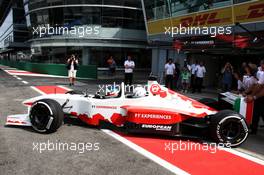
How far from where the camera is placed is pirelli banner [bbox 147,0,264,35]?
53.3 feet

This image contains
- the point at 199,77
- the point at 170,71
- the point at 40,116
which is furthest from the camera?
the point at 199,77

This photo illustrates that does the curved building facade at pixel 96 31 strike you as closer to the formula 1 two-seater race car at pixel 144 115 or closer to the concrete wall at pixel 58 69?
the concrete wall at pixel 58 69

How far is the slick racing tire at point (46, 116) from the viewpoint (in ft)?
24.2

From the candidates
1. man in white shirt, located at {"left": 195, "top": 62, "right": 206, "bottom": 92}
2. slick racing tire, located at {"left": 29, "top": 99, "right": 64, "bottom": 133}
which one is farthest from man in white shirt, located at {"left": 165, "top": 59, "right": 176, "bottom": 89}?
slick racing tire, located at {"left": 29, "top": 99, "right": 64, "bottom": 133}

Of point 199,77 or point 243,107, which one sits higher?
point 243,107

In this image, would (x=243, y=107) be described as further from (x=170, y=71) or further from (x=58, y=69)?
(x=58, y=69)

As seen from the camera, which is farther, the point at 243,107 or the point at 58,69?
the point at 58,69

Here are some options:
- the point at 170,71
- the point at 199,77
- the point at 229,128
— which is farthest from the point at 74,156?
the point at 199,77

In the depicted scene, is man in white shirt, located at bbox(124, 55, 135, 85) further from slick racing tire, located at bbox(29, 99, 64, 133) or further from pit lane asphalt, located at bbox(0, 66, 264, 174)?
slick racing tire, located at bbox(29, 99, 64, 133)

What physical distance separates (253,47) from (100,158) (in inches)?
437

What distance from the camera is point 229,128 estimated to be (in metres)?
7.12

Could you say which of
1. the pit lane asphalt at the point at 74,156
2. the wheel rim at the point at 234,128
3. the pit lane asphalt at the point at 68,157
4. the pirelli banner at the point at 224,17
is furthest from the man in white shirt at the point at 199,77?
the wheel rim at the point at 234,128

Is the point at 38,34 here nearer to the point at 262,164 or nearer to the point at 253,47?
the point at 253,47

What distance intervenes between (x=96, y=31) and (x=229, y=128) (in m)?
32.5
